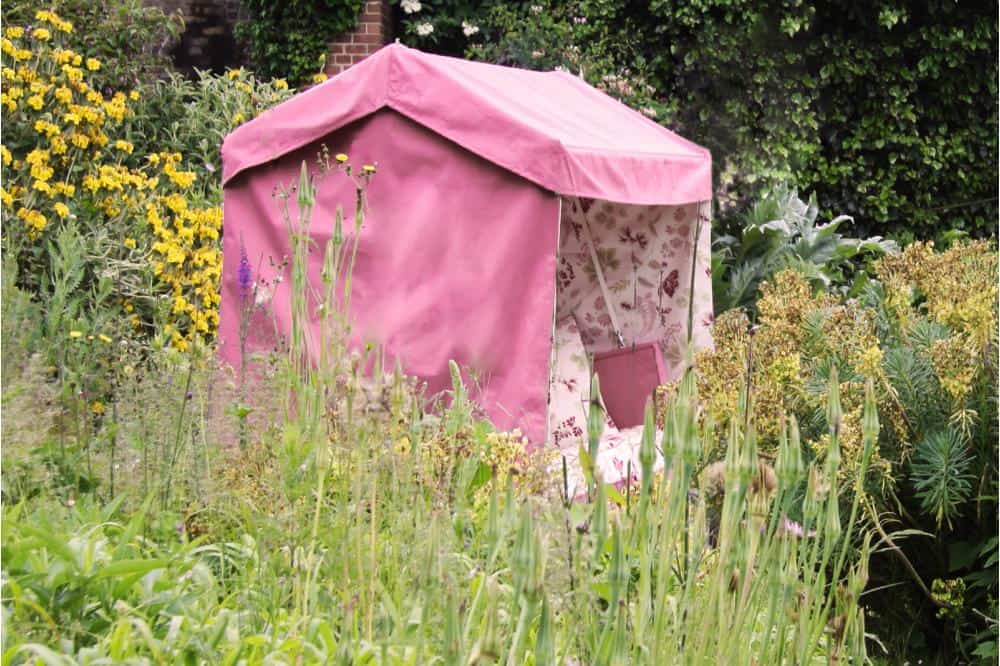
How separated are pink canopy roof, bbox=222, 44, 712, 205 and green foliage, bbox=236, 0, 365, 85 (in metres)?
4.74

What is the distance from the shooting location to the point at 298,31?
10164 millimetres

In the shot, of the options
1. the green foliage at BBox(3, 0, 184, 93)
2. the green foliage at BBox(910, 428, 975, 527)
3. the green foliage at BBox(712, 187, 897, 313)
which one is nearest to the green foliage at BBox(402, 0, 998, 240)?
the green foliage at BBox(712, 187, 897, 313)

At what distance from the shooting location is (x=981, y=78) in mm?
9219

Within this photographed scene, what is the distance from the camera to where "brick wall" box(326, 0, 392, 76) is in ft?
33.7

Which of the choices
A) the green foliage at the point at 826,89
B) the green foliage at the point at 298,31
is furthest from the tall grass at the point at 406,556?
the green foliage at the point at 298,31

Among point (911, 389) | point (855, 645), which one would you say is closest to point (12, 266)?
point (911, 389)

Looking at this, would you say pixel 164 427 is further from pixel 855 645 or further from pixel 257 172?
pixel 257 172

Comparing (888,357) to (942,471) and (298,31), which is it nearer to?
(942,471)

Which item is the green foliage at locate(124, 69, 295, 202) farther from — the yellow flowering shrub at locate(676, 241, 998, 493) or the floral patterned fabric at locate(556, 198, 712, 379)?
the yellow flowering shrub at locate(676, 241, 998, 493)

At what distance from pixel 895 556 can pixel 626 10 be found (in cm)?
687

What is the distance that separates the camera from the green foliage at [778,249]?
7246mm

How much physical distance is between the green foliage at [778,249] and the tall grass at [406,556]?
412cm

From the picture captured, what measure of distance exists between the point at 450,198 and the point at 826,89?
205 inches

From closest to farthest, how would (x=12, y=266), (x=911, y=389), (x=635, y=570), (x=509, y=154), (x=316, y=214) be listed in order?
(x=635, y=570) → (x=911, y=389) → (x=12, y=266) → (x=509, y=154) → (x=316, y=214)
